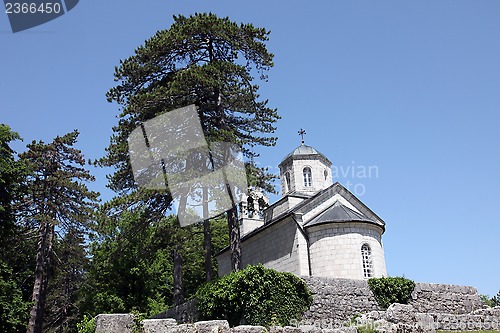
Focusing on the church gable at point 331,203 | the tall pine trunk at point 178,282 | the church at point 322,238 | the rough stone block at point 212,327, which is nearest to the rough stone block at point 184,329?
the rough stone block at point 212,327

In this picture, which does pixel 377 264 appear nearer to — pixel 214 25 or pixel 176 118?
pixel 176 118

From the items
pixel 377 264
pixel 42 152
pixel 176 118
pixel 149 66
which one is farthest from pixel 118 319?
pixel 42 152

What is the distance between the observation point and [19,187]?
25.6m

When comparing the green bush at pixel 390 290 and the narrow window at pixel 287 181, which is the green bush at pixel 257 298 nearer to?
the green bush at pixel 390 290

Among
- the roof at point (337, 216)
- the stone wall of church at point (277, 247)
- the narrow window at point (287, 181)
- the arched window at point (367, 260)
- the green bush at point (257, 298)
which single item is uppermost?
the narrow window at point (287, 181)

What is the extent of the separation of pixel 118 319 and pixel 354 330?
266 inches

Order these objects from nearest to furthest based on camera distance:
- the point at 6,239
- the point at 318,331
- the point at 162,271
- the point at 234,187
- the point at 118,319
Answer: the point at 318,331, the point at 118,319, the point at 234,187, the point at 6,239, the point at 162,271

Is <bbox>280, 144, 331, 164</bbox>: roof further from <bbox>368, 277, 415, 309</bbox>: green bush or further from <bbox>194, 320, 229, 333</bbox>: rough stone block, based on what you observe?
<bbox>194, 320, 229, 333</bbox>: rough stone block

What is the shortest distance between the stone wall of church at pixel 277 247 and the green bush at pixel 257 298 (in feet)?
16.0

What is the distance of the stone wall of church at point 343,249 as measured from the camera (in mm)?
20672

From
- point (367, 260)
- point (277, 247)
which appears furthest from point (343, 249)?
point (277, 247)

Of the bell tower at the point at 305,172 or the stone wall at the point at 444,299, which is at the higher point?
the bell tower at the point at 305,172

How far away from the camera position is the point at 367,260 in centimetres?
2117

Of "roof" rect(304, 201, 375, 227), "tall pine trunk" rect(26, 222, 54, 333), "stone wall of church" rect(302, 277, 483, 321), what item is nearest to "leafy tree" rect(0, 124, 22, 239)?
"tall pine trunk" rect(26, 222, 54, 333)
